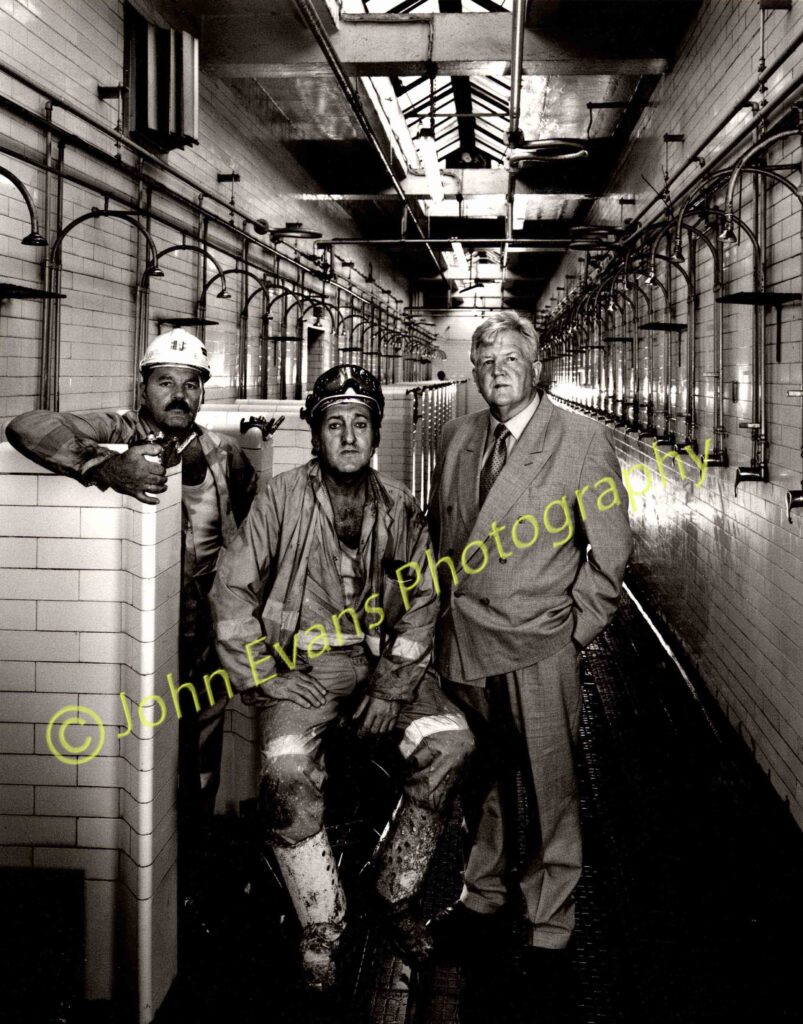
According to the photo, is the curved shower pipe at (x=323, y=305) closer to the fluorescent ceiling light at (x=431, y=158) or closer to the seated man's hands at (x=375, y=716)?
the fluorescent ceiling light at (x=431, y=158)

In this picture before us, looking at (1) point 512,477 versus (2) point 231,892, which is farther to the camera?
(2) point 231,892

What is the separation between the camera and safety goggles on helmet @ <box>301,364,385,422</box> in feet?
8.69

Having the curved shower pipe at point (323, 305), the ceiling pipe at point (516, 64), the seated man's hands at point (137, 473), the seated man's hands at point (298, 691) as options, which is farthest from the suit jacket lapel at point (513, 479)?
the curved shower pipe at point (323, 305)

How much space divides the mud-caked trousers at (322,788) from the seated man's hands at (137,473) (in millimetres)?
705

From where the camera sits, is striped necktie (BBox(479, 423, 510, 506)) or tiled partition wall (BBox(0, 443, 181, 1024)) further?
striped necktie (BBox(479, 423, 510, 506))

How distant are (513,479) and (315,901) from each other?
1.29 meters

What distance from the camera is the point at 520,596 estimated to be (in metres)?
2.64

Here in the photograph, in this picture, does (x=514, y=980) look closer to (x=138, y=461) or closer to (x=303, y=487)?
(x=303, y=487)

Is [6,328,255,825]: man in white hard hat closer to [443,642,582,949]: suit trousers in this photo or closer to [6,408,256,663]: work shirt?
[6,408,256,663]: work shirt

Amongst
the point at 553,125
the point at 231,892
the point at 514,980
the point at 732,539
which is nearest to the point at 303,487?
the point at 231,892

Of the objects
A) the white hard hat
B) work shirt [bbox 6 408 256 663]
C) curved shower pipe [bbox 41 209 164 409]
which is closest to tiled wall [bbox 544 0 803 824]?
work shirt [bbox 6 408 256 663]

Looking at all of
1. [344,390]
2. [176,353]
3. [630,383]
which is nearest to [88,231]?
[176,353]

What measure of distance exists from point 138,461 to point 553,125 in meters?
8.97

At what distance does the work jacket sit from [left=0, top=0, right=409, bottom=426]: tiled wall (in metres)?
2.27
